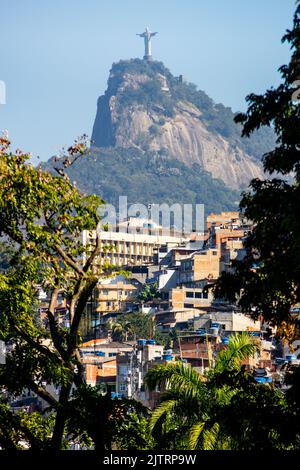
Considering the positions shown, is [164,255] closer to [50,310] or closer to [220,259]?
[220,259]

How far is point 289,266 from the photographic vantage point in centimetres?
1892

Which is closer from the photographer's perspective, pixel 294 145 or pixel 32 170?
pixel 294 145

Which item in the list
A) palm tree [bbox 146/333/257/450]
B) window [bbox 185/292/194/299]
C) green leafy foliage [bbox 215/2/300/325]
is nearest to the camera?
green leafy foliage [bbox 215/2/300/325]

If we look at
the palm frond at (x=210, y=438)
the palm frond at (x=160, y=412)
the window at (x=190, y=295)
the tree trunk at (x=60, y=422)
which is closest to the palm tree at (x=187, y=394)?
the palm frond at (x=160, y=412)

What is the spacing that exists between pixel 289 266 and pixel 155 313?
10694cm

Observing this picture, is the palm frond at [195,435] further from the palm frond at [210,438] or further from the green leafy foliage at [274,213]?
the green leafy foliage at [274,213]

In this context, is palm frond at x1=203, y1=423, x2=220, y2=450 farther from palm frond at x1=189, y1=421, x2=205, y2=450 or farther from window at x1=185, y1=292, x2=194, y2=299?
window at x1=185, y1=292, x2=194, y2=299

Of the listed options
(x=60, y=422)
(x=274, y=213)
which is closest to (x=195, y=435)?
(x=60, y=422)

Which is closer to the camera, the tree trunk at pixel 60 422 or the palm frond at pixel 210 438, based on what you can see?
the tree trunk at pixel 60 422

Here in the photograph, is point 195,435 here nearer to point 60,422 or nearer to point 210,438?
point 210,438

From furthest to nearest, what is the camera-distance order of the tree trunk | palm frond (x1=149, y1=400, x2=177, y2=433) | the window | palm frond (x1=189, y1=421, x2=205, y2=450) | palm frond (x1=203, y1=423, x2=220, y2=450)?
the window
palm frond (x1=149, y1=400, x2=177, y2=433)
palm frond (x1=203, y1=423, x2=220, y2=450)
palm frond (x1=189, y1=421, x2=205, y2=450)
the tree trunk

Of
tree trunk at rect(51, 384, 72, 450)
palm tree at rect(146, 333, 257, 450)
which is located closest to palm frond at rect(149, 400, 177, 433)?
palm tree at rect(146, 333, 257, 450)

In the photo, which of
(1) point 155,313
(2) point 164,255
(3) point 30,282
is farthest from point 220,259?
(3) point 30,282

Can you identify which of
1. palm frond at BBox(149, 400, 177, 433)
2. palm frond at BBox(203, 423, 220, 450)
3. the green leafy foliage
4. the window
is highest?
the window
